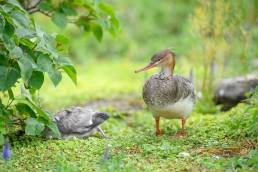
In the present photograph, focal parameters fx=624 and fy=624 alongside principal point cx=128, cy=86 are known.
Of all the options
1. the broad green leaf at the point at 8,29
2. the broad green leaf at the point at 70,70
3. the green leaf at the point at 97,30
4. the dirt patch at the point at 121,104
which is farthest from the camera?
the dirt patch at the point at 121,104

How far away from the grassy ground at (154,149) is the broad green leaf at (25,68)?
71 centimetres

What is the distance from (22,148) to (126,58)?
6809mm

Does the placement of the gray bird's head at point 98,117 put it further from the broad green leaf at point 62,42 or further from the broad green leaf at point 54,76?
the broad green leaf at point 54,76

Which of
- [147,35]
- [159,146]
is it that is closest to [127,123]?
[159,146]

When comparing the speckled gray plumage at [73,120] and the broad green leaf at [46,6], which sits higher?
the broad green leaf at [46,6]

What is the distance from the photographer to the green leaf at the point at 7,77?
4.79 meters

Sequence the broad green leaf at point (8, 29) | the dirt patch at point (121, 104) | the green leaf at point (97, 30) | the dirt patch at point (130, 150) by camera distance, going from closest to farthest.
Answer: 1. the broad green leaf at point (8, 29)
2. the dirt patch at point (130, 150)
3. the green leaf at point (97, 30)
4. the dirt patch at point (121, 104)

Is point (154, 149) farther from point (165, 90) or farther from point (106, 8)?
point (106, 8)

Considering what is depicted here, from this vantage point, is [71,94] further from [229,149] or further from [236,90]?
[229,149]

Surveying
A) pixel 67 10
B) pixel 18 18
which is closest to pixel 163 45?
pixel 67 10

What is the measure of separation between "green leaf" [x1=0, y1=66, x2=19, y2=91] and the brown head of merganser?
141 centimetres

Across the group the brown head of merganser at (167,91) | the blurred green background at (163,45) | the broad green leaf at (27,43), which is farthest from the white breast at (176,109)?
the broad green leaf at (27,43)

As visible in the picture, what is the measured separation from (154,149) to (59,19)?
5.53ft

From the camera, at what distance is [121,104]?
8758 millimetres
